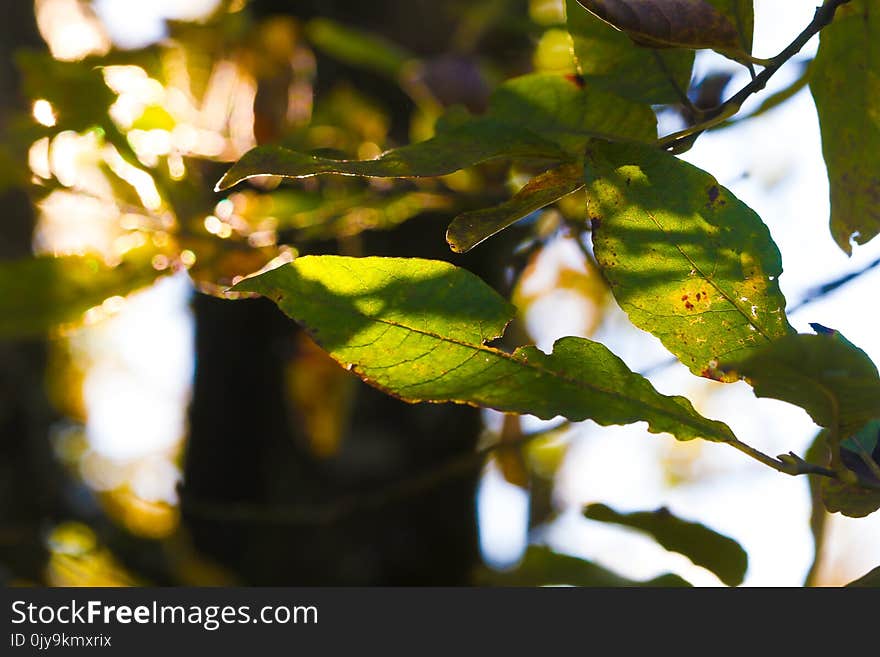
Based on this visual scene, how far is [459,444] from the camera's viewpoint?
1.32 metres

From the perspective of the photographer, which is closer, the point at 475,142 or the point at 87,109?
the point at 475,142

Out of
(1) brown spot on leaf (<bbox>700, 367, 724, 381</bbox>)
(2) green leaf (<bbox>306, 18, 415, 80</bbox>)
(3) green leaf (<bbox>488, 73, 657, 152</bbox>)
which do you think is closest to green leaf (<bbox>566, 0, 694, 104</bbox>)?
(3) green leaf (<bbox>488, 73, 657, 152</bbox>)

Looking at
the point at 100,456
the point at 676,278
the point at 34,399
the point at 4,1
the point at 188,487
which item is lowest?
the point at 676,278

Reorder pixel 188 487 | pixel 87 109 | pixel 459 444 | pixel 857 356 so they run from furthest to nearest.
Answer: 1. pixel 188 487
2. pixel 459 444
3. pixel 87 109
4. pixel 857 356

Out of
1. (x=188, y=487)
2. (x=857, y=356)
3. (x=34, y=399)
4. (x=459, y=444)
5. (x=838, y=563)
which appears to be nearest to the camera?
(x=857, y=356)

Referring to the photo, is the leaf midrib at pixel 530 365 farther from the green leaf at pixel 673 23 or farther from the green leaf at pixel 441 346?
the green leaf at pixel 673 23

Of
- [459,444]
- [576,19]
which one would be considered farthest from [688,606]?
[459,444]

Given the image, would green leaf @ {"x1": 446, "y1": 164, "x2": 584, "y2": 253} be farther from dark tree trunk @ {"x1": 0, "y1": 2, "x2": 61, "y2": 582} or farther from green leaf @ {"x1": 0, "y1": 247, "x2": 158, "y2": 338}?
dark tree trunk @ {"x1": 0, "y1": 2, "x2": 61, "y2": 582}

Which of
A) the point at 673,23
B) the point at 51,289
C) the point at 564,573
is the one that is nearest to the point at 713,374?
the point at 673,23

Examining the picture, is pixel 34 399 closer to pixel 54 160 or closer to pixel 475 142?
pixel 54 160

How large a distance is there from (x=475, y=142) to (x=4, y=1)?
1578 millimetres

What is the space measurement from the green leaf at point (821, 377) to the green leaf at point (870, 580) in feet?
0.28

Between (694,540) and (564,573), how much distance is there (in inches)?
7.4

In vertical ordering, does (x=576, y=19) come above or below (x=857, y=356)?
above
